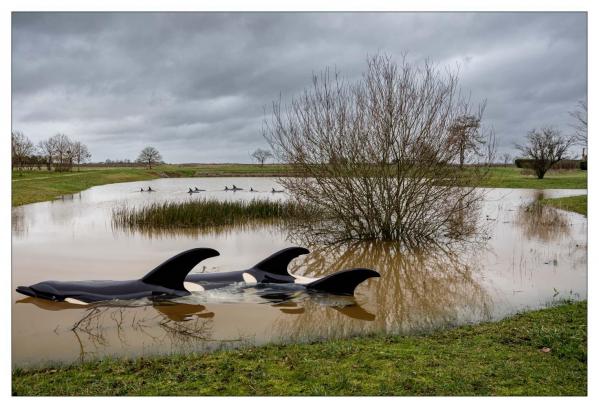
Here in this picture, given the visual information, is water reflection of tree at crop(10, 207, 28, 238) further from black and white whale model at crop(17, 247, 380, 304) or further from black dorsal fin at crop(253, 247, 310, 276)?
black dorsal fin at crop(253, 247, 310, 276)

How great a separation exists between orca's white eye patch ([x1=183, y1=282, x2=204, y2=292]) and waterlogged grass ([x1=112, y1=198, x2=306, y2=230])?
9.41 meters

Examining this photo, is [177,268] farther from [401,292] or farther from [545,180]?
[545,180]

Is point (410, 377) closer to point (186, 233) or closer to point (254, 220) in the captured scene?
point (186, 233)

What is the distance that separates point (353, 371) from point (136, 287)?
465 cm

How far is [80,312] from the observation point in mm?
7934

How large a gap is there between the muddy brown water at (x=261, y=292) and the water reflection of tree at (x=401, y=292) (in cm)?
3

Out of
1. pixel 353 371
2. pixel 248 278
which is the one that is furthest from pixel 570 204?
pixel 353 371

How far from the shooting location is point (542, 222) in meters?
20.0

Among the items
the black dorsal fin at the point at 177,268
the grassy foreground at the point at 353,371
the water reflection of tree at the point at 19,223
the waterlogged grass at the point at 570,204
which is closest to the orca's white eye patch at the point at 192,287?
the black dorsal fin at the point at 177,268

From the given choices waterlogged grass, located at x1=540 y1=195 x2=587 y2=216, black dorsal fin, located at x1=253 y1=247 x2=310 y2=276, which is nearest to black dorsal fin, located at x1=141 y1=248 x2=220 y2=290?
black dorsal fin, located at x1=253 y1=247 x2=310 y2=276

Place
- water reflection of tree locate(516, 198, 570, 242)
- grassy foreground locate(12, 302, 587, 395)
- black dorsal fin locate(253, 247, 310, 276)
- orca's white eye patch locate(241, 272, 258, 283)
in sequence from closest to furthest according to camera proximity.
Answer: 1. grassy foreground locate(12, 302, 587, 395)
2. orca's white eye patch locate(241, 272, 258, 283)
3. black dorsal fin locate(253, 247, 310, 276)
4. water reflection of tree locate(516, 198, 570, 242)

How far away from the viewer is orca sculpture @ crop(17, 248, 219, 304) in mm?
8211
